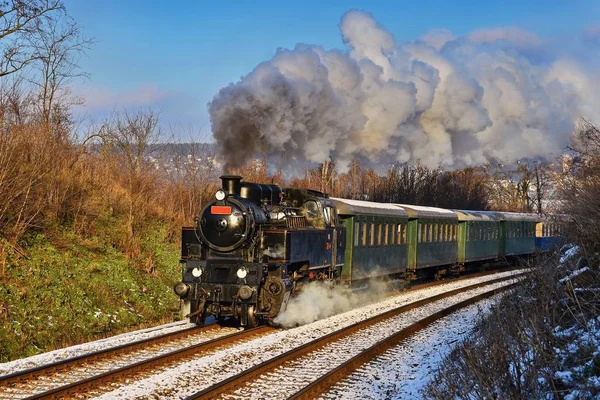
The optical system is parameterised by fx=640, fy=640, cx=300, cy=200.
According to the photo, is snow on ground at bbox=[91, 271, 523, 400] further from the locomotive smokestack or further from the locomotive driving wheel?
the locomotive smokestack

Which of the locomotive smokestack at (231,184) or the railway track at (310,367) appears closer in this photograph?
the railway track at (310,367)

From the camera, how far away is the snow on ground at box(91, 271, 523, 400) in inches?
310

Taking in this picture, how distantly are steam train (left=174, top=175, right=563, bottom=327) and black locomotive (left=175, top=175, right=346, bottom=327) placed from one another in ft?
0.06

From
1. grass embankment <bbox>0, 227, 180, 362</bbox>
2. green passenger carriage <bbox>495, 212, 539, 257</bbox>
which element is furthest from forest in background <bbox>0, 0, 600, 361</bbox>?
green passenger carriage <bbox>495, 212, 539, 257</bbox>

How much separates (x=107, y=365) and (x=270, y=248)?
4107mm

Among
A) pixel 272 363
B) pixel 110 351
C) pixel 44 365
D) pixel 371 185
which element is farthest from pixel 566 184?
pixel 371 185

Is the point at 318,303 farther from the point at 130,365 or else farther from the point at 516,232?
the point at 516,232

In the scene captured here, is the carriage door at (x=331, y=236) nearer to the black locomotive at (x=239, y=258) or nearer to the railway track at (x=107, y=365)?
the black locomotive at (x=239, y=258)

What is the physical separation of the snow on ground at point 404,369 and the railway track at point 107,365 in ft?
8.69

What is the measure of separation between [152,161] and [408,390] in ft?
49.8

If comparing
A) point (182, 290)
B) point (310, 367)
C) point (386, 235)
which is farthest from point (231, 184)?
point (386, 235)

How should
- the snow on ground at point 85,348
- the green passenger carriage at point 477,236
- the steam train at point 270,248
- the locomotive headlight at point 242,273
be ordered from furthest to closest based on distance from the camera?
the green passenger carriage at point 477,236
the steam train at point 270,248
the locomotive headlight at point 242,273
the snow on ground at point 85,348

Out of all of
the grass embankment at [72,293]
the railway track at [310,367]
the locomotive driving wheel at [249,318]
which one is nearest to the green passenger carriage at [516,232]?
the railway track at [310,367]

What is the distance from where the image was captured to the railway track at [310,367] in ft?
25.8
